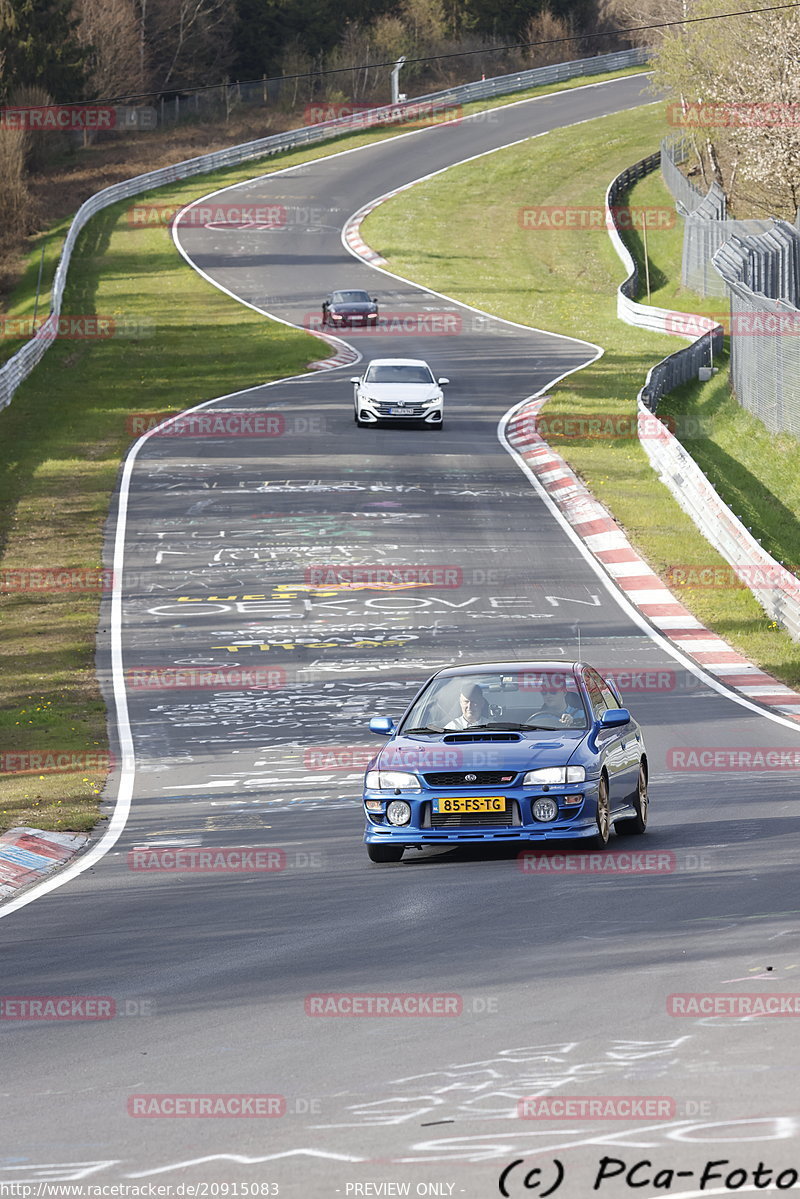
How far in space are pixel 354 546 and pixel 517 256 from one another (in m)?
44.3

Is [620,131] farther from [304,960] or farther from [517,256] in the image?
[304,960]

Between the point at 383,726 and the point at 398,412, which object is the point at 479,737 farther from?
the point at 398,412

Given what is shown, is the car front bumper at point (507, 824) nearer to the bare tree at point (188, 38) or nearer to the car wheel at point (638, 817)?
the car wheel at point (638, 817)

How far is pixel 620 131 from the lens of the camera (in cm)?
9331

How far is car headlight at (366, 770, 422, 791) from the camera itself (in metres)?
13.1

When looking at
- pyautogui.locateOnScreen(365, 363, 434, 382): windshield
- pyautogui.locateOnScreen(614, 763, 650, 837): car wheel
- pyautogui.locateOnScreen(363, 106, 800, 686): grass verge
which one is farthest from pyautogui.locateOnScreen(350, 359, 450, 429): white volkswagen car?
pyautogui.locateOnScreen(614, 763, 650, 837): car wheel

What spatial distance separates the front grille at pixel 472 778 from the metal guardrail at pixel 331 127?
47983mm

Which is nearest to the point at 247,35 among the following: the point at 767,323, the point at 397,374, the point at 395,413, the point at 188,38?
the point at 188,38

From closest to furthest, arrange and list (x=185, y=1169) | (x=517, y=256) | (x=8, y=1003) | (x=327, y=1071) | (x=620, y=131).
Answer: (x=185, y=1169) → (x=327, y=1071) → (x=8, y=1003) → (x=517, y=256) → (x=620, y=131)

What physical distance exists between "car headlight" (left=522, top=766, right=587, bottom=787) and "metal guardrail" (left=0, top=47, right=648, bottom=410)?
48.3 meters

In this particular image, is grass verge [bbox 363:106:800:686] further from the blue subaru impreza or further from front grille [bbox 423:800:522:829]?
front grille [bbox 423:800:522:829]

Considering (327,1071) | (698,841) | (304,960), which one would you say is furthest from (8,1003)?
(698,841)

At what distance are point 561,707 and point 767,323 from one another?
2363 centimetres

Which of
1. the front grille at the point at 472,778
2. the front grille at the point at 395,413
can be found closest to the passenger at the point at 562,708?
the front grille at the point at 472,778
